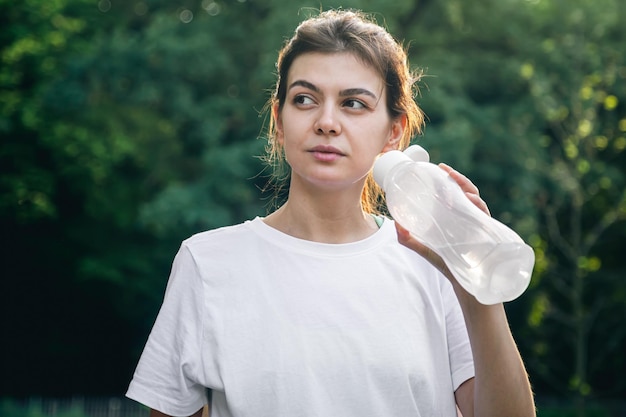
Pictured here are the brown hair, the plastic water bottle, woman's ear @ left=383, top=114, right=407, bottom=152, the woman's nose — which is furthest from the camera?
woman's ear @ left=383, top=114, right=407, bottom=152

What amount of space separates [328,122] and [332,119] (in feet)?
0.08

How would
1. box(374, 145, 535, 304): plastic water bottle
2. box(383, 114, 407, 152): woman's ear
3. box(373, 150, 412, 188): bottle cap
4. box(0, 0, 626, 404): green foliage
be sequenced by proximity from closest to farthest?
box(374, 145, 535, 304): plastic water bottle
box(373, 150, 412, 188): bottle cap
box(383, 114, 407, 152): woman's ear
box(0, 0, 626, 404): green foliage

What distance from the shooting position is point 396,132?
A: 2881mm

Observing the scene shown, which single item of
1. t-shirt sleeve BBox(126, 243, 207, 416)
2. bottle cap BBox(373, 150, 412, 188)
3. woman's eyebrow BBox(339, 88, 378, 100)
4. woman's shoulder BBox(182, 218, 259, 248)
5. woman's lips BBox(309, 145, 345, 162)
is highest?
woman's eyebrow BBox(339, 88, 378, 100)

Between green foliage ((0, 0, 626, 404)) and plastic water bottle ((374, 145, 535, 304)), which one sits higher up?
green foliage ((0, 0, 626, 404))

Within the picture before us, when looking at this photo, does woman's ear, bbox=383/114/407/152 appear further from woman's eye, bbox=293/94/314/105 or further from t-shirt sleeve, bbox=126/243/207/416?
t-shirt sleeve, bbox=126/243/207/416

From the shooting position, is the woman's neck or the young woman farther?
the woman's neck

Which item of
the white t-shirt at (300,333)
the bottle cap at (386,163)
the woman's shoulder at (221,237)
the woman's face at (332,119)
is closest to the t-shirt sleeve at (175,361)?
the white t-shirt at (300,333)

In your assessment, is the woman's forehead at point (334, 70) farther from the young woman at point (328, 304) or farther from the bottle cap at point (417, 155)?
the bottle cap at point (417, 155)

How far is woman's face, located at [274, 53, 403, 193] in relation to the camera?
2.63 meters

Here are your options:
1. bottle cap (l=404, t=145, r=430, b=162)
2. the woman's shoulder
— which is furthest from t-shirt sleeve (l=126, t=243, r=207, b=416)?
bottle cap (l=404, t=145, r=430, b=162)

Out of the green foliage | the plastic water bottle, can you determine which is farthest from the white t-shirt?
the green foliage

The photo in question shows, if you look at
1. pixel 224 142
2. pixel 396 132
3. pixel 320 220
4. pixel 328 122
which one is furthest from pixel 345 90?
pixel 224 142

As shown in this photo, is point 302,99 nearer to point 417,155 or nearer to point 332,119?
point 332,119
